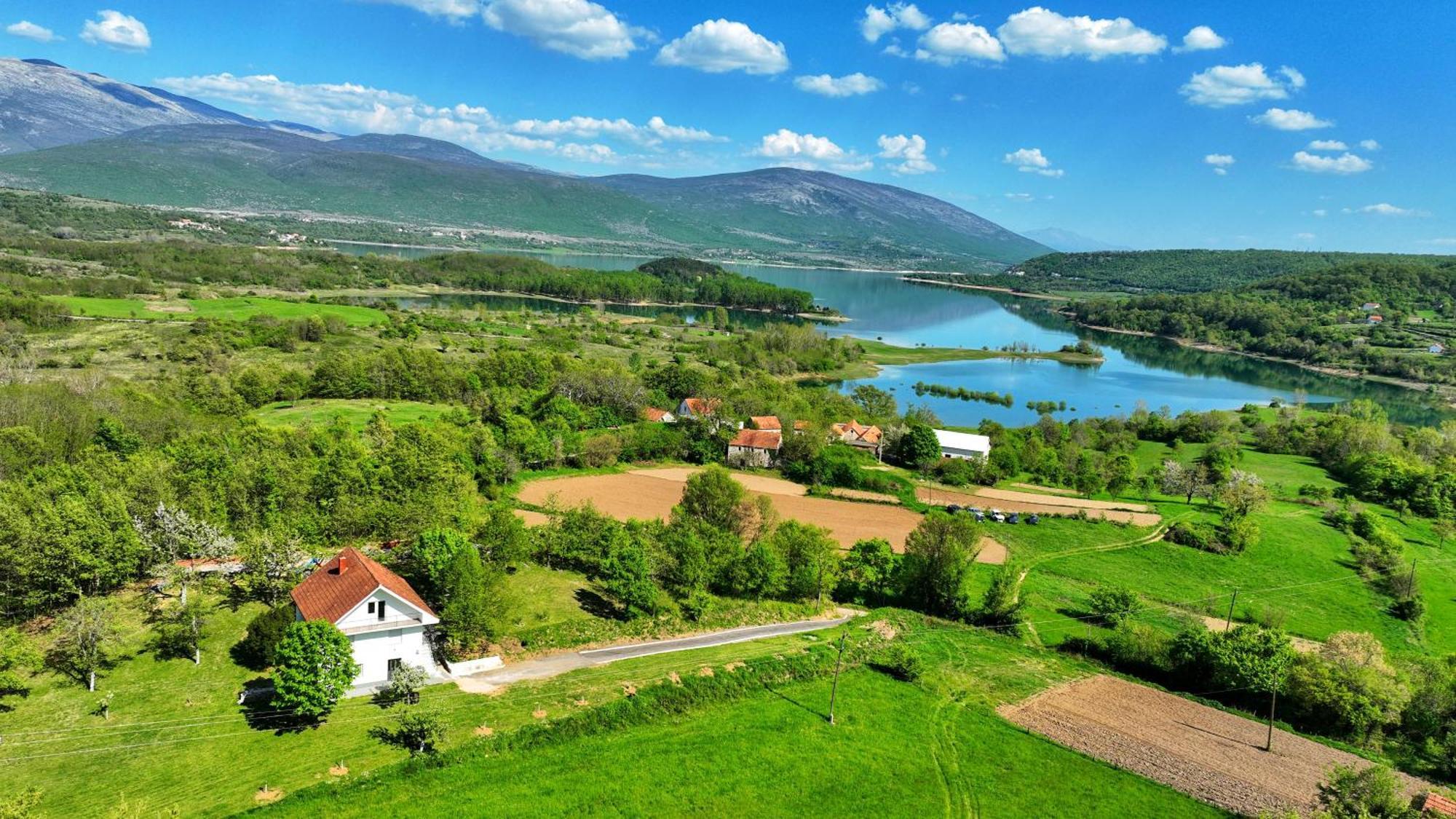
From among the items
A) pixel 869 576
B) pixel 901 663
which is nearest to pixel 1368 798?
pixel 901 663

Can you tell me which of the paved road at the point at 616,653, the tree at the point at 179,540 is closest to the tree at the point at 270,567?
the tree at the point at 179,540

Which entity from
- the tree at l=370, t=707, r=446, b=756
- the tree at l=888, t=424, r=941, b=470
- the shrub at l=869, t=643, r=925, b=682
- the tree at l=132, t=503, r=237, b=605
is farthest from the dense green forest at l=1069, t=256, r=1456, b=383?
the tree at l=132, t=503, r=237, b=605

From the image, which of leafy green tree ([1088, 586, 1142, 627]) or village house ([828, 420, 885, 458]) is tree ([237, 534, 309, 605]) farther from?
village house ([828, 420, 885, 458])

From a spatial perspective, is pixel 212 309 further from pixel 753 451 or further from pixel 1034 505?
pixel 1034 505

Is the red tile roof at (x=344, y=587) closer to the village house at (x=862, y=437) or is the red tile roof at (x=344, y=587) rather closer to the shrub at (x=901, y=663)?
the shrub at (x=901, y=663)

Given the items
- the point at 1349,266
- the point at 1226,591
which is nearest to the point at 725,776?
the point at 1226,591

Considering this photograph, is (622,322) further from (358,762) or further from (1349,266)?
(1349,266)
